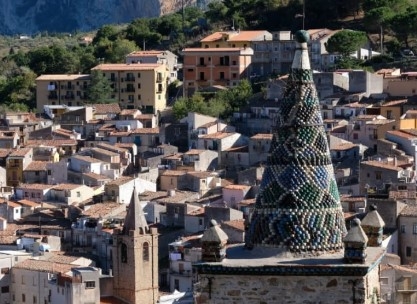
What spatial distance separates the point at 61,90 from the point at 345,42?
17110 mm

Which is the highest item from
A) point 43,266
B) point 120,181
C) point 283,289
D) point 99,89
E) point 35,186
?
point 283,289

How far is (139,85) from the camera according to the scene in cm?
7769

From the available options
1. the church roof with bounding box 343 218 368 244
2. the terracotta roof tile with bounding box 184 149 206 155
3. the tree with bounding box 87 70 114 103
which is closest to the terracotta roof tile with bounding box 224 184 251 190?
the terracotta roof tile with bounding box 184 149 206 155

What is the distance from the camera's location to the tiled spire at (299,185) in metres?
11.3

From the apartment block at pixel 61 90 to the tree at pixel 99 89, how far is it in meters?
0.80

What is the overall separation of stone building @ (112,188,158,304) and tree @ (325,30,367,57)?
1100 inches

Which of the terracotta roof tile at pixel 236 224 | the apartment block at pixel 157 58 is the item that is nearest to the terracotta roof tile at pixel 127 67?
the apartment block at pixel 157 58

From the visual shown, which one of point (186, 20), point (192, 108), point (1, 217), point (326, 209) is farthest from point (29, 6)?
point (326, 209)

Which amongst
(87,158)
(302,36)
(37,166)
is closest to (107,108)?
(37,166)

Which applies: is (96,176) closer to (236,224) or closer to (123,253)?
(123,253)

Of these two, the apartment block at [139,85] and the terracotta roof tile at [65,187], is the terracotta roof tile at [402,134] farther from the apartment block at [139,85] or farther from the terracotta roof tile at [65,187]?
the apartment block at [139,85]

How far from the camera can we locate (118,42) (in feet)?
289

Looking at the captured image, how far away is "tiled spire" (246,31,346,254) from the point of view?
37.0 ft

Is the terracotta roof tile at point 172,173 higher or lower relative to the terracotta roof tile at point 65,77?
lower
